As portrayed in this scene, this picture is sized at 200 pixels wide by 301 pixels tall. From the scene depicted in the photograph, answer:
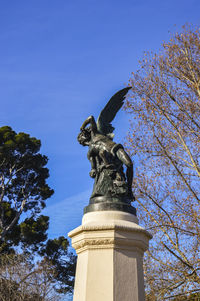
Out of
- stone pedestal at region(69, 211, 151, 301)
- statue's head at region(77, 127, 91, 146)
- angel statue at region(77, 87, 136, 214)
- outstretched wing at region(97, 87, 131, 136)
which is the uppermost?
outstretched wing at region(97, 87, 131, 136)

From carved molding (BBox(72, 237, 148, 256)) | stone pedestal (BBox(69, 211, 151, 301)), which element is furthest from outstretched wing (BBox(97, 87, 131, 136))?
carved molding (BBox(72, 237, 148, 256))

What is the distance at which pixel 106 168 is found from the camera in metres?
5.53

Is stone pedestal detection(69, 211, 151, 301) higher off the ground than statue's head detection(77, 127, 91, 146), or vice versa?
statue's head detection(77, 127, 91, 146)

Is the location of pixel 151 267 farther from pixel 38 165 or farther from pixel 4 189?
pixel 38 165

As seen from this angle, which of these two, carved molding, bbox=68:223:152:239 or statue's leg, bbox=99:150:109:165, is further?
statue's leg, bbox=99:150:109:165

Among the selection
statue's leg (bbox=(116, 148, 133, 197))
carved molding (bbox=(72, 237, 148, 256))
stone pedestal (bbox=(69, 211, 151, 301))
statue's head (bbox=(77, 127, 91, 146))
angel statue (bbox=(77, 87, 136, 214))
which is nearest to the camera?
stone pedestal (bbox=(69, 211, 151, 301))

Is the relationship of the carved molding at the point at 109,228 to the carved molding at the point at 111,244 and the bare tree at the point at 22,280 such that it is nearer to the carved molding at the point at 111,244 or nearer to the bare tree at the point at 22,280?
the carved molding at the point at 111,244

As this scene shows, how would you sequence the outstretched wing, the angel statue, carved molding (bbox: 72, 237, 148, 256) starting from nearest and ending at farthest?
carved molding (bbox: 72, 237, 148, 256)
the angel statue
the outstretched wing

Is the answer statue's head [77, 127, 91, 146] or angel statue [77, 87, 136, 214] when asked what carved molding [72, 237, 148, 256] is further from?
statue's head [77, 127, 91, 146]

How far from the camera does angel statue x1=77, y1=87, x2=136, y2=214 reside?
5.19 metres

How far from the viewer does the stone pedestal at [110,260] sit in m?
4.34

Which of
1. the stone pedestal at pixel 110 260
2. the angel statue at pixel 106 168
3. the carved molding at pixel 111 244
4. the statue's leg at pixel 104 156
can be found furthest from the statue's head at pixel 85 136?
the carved molding at pixel 111 244

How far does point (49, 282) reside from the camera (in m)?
Answer: 18.5

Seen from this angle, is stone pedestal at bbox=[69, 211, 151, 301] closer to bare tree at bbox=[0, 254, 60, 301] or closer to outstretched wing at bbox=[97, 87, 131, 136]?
outstretched wing at bbox=[97, 87, 131, 136]
